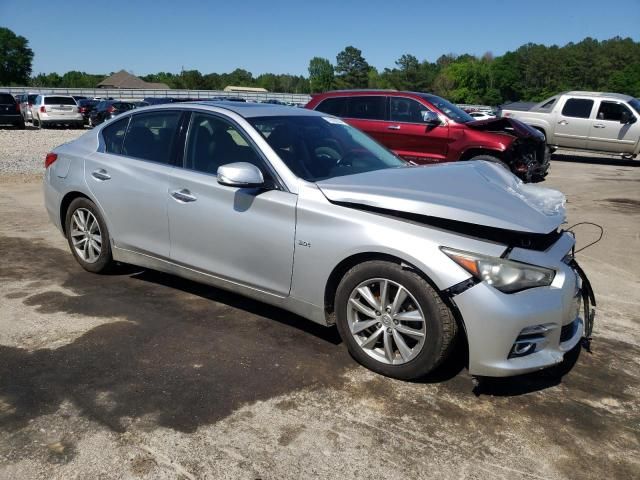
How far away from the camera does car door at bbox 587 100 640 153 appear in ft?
50.3

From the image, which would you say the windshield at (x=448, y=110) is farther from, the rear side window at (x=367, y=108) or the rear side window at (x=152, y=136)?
the rear side window at (x=152, y=136)

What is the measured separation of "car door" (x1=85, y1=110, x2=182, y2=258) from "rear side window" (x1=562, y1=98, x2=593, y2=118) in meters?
14.5

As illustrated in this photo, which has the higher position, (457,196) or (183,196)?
(457,196)

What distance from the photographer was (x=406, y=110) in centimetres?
1055

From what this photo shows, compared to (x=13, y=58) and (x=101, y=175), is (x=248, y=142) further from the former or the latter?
(x=13, y=58)

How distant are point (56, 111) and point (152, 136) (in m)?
23.9

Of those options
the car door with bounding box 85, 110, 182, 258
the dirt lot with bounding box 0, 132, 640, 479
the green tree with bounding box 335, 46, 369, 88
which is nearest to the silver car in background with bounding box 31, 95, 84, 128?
the car door with bounding box 85, 110, 182, 258

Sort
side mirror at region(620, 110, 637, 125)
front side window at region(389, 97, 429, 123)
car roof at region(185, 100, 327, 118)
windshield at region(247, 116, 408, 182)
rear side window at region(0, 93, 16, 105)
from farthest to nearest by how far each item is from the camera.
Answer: rear side window at region(0, 93, 16, 105) → side mirror at region(620, 110, 637, 125) → front side window at region(389, 97, 429, 123) → car roof at region(185, 100, 327, 118) → windshield at region(247, 116, 408, 182)

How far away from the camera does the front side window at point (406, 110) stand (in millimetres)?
10406

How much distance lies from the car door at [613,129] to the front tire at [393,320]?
48.8ft

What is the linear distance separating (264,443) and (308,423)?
0.28 metres

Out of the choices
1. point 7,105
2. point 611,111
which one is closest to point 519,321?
point 611,111

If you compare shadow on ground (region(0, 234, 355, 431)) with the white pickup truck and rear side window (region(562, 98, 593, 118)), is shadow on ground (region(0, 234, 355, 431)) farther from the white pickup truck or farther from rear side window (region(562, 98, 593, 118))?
rear side window (region(562, 98, 593, 118))

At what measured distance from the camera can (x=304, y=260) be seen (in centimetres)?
356
